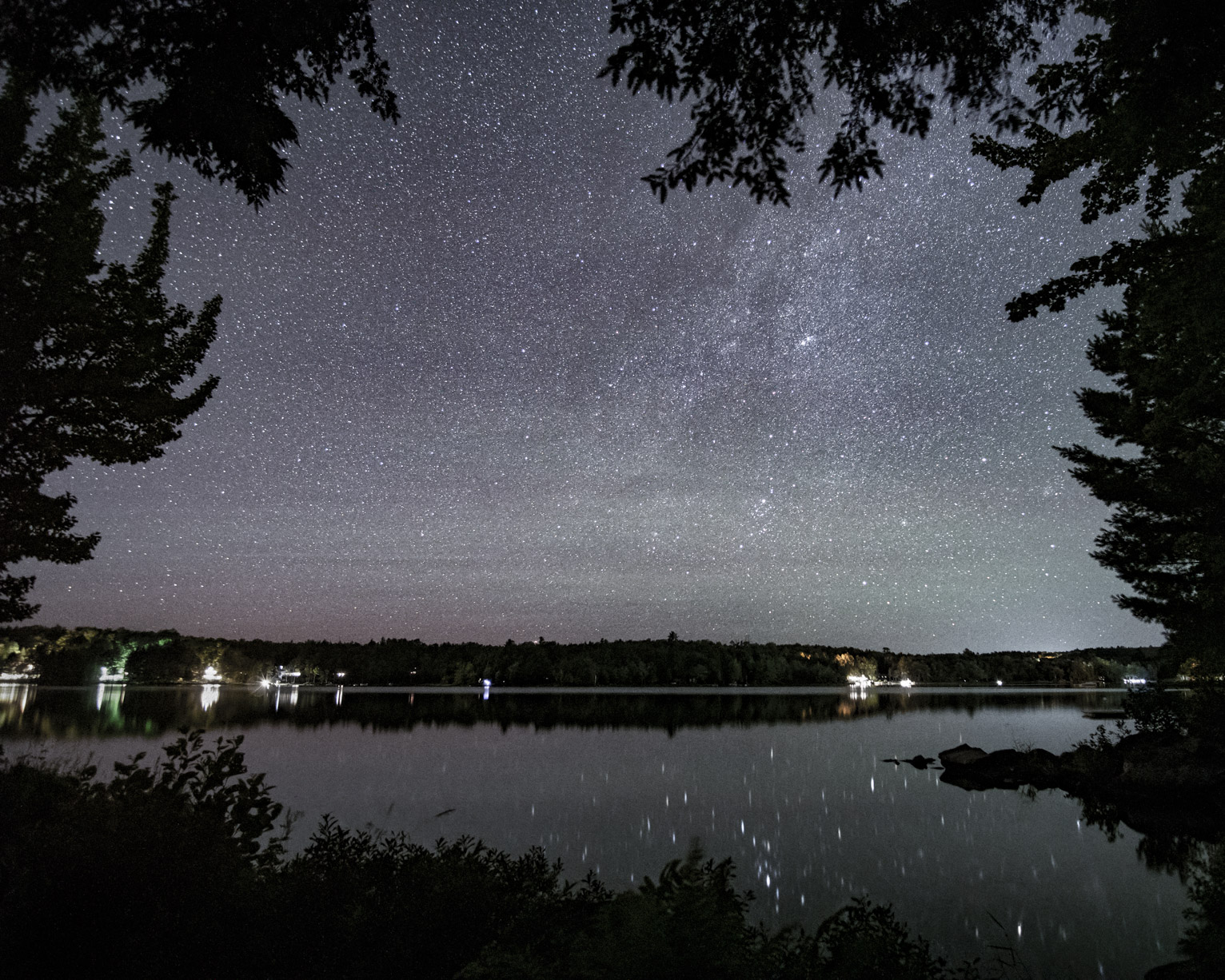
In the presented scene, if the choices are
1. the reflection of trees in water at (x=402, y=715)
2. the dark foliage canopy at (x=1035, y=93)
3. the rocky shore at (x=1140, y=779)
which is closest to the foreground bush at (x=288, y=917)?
the dark foliage canopy at (x=1035, y=93)

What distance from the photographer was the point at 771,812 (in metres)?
31.5

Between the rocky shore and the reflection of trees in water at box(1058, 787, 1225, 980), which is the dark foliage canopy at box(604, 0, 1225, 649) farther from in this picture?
the rocky shore

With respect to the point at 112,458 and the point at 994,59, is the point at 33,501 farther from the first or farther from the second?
the point at 994,59

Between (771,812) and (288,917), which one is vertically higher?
(288,917)

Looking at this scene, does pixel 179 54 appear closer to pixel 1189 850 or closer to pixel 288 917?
pixel 288 917

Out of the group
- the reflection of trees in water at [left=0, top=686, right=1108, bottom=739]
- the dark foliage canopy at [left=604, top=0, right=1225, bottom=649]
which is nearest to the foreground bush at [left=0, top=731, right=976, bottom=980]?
the dark foliage canopy at [left=604, top=0, right=1225, bottom=649]

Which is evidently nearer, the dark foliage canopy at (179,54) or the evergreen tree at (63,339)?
the dark foliage canopy at (179,54)

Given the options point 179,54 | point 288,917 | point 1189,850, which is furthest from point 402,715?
point 179,54

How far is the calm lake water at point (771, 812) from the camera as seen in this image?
1677cm

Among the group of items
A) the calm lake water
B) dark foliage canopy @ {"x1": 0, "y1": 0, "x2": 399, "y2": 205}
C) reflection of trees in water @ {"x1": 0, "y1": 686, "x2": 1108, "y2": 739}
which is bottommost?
reflection of trees in water @ {"x1": 0, "y1": 686, "x2": 1108, "y2": 739}

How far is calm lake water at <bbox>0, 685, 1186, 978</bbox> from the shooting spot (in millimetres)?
16766

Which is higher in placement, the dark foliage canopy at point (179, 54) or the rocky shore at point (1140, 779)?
the dark foliage canopy at point (179, 54)

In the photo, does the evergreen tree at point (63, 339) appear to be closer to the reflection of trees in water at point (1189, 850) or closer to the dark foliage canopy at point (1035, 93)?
the dark foliage canopy at point (1035, 93)

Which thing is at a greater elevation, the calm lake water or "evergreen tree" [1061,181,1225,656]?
"evergreen tree" [1061,181,1225,656]
